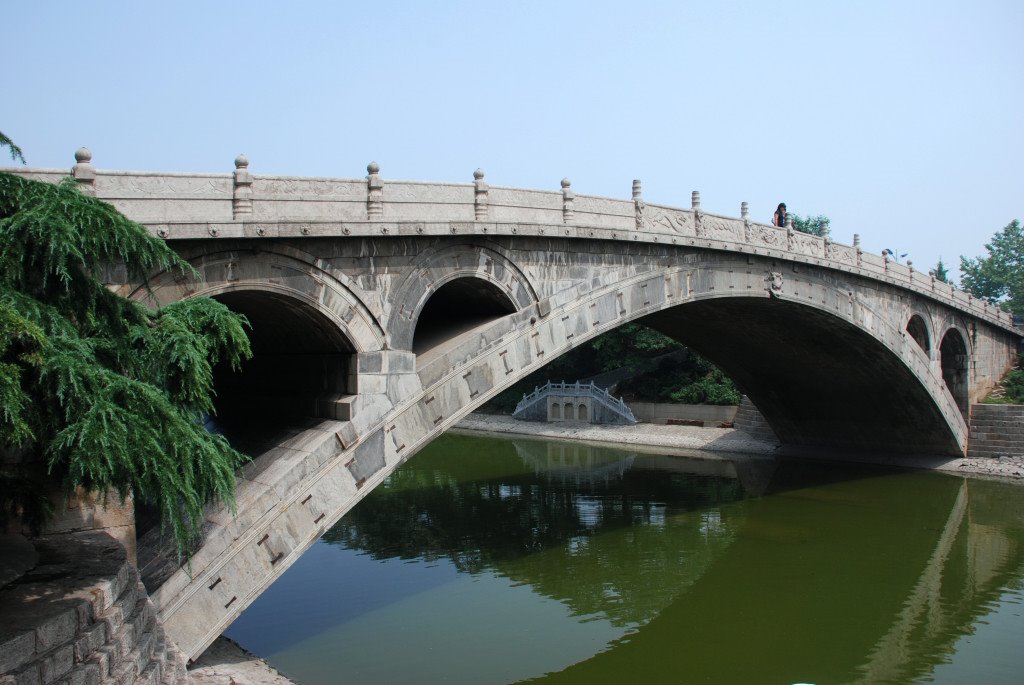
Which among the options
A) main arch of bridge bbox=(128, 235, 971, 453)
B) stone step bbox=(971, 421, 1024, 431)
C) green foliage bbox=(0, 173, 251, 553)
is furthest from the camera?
stone step bbox=(971, 421, 1024, 431)

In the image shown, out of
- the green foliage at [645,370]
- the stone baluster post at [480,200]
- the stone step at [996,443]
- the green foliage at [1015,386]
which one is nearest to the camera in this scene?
the stone baluster post at [480,200]

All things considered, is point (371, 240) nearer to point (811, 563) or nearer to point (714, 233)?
point (714, 233)

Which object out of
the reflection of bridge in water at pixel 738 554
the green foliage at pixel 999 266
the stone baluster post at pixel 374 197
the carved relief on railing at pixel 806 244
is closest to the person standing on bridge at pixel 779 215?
the carved relief on railing at pixel 806 244

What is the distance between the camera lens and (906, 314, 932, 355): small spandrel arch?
27848 mm

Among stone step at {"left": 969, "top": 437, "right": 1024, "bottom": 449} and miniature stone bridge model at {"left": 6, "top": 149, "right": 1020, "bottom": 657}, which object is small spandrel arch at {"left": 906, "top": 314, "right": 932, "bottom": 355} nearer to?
stone step at {"left": 969, "top": 437, "right": 1024, "bottom": 449}

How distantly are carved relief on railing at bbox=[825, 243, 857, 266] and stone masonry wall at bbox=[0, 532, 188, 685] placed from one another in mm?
20100

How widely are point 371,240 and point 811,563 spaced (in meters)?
11.1

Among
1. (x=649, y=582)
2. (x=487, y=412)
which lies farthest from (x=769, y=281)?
(x=487, y=412)

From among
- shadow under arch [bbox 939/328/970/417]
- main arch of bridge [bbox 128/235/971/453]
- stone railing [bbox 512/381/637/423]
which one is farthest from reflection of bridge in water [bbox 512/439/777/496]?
shadow under arch [bbox 939/328/970/417]

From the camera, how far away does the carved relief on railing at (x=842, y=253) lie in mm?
23781

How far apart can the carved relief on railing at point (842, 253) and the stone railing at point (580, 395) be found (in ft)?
53.4

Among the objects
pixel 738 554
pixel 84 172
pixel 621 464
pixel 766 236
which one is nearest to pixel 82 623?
pixel 84 172

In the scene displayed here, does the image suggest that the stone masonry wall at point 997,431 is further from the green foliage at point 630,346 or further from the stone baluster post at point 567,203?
the stone baluster post at point 567,203

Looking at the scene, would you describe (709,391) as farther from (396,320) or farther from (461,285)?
(396,320)
